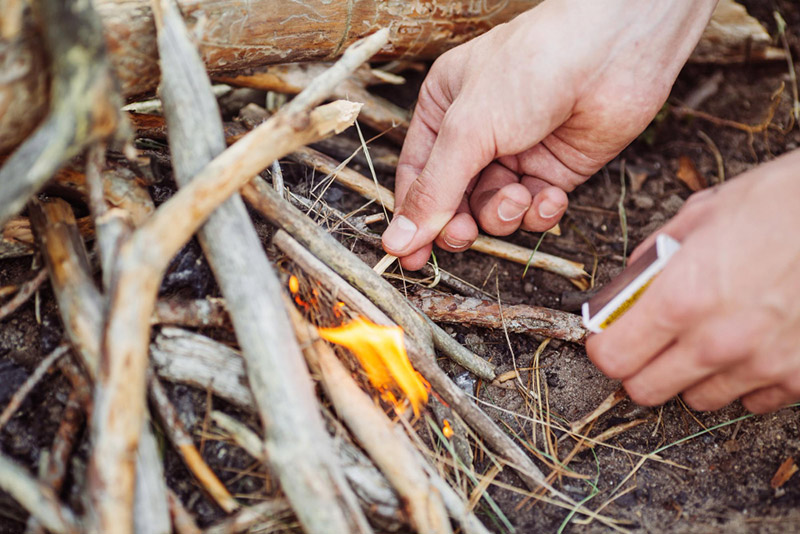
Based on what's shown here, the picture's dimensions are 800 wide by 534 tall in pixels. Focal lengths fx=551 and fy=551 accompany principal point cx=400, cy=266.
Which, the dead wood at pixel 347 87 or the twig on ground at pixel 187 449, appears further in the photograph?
the dead wood at pixel 347 87

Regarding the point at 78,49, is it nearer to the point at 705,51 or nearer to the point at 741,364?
the point at 741,364

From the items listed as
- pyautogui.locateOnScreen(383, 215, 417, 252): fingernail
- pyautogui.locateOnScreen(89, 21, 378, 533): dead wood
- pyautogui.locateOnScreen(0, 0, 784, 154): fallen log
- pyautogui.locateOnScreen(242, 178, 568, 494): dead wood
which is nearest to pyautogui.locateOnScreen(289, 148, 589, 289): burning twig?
pyautogui.locateOnScreen(383, 215, 417, 252): fingernail

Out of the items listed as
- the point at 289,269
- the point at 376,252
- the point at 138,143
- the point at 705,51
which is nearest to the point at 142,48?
the point at 138,143

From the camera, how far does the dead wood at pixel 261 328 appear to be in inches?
62.9

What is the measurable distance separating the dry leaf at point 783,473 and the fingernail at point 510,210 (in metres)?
1.45

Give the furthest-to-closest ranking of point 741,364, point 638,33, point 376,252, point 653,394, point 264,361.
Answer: point 376,252 → point 638,33 → point 653,394 → point 741,364 → point 264,361

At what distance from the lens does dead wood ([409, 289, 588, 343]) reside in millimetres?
2447

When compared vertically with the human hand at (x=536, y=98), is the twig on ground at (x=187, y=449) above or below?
below

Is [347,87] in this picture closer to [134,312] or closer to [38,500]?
[134,312]

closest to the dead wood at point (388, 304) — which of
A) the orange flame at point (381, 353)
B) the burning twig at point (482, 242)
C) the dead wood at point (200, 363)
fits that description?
the orange flame at point (381, 353)

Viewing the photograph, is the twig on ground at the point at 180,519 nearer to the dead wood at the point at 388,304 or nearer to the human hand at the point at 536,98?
the dead wood at the point at 388,304

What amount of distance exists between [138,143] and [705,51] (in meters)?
3.39

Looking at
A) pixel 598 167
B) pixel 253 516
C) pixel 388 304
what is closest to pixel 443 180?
pixel 388 304

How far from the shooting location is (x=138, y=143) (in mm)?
2521
